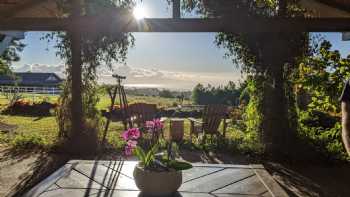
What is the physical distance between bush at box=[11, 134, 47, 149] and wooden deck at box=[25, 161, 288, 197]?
343cm

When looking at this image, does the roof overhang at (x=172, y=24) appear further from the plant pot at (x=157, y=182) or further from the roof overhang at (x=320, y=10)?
the plant pot at (x=157, y=182)

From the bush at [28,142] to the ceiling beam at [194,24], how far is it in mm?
1743

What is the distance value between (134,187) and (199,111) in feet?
31.3

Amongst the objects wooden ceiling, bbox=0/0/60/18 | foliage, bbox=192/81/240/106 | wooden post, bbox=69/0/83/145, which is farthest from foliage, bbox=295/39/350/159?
foliage, bbox=192/81/240/106

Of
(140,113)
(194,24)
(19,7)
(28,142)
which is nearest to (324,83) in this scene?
(194,24)

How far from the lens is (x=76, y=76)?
5.66m

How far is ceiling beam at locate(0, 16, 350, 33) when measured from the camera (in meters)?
5.26

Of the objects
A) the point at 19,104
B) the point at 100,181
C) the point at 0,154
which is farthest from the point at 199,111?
the point at 100,181

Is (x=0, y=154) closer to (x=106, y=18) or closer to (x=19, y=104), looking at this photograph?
(x=106, y=18)

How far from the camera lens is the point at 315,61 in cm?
527

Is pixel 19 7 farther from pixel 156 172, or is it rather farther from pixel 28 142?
pixel 156 172

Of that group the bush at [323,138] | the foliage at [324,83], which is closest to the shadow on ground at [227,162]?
the bush at [323,138]

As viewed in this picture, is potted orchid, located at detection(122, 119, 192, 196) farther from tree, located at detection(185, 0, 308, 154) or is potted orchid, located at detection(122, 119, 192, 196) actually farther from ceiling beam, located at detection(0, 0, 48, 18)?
ceiling beam, located at detection(0, 0, 48, 18)

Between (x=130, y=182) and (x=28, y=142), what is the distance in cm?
419
